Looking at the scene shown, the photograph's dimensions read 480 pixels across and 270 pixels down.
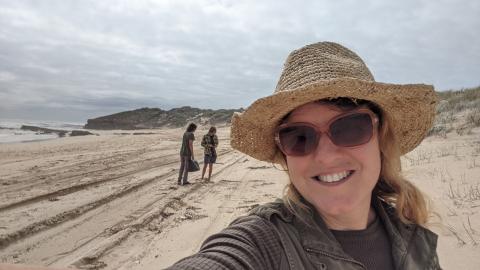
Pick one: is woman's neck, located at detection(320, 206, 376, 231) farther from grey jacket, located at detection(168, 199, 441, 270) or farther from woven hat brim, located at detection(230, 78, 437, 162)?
woven hat brim, located at detection(230, 78, 437, 162)

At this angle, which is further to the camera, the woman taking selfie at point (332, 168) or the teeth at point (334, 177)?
the teeth at point (334, 177)

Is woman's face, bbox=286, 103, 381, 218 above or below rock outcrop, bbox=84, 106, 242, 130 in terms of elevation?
below

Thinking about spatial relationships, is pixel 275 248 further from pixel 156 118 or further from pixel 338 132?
pixel 156 118

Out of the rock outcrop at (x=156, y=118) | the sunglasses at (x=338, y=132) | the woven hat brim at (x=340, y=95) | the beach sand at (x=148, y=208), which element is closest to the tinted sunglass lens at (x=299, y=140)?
the sunglasses at (x=338, y=132)

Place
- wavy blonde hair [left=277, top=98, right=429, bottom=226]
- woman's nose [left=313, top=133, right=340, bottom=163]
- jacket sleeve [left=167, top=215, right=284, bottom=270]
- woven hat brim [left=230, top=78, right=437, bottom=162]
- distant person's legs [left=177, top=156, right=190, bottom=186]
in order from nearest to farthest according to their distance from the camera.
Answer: jacket sleeve [left=167, top=215, right=284, bottom=270], woven hat brim [left=230, top=78, right=437, bottom=162], woman's nose [left=313, top=133, right=340, bottom=163], wavy blonde hair [left=277, top=98, right=429, bottom=226], distant person's legs [left=177, top=156, right=190, bottom=186]

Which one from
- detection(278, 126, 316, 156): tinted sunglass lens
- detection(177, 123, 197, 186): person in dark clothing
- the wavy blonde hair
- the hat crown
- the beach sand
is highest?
the hat crown

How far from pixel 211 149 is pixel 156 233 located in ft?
15.8

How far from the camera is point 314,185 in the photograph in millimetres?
1714

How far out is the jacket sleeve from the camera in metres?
1.29

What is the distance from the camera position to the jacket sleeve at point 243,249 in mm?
1293

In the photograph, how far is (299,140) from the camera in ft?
5.70

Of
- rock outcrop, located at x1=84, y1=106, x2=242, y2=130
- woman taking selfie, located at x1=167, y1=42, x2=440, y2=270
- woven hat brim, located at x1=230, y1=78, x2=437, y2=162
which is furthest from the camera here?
rock outcrop, located at x1=84, y1=106, x2=242, y2=130

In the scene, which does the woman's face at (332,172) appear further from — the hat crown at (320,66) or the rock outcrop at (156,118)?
the rock outcrop at (156,118)

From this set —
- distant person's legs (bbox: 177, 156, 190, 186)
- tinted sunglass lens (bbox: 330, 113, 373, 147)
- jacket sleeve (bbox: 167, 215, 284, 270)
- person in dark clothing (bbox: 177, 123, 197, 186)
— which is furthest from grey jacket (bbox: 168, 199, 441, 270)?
person in dark clothing (bbox: 177, 123, 197, 186)
